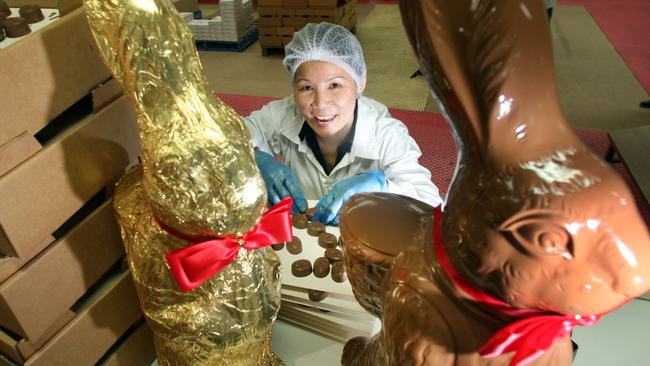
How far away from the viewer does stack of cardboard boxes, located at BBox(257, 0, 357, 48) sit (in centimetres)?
349

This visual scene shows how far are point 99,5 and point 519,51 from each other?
0.48 metres

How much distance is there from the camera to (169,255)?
0.68 metres

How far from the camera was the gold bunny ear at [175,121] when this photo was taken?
606mm

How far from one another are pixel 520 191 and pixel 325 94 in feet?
3.28

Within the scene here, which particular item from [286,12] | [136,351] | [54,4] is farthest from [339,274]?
[286,12]

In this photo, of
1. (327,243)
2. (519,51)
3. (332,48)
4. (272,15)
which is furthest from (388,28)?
(519,51)

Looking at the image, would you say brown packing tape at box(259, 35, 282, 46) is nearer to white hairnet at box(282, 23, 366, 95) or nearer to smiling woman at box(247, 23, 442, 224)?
smiling woman at box(247, 23, 442, 224)

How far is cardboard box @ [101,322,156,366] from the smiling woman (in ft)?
1.56

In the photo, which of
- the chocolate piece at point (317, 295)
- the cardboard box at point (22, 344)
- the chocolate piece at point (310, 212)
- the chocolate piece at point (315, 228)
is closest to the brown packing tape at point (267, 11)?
the chocolate piece at point (310, 212)

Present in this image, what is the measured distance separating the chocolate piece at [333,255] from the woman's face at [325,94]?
1.51 ft

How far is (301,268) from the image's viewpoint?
1032mm

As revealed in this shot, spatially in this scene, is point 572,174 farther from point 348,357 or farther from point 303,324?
point 303,324

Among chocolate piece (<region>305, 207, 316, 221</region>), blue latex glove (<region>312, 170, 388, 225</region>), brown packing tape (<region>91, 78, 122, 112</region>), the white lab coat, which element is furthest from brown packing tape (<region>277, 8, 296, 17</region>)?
brown packing tape (<region>91, 78, 122, 112</region>)

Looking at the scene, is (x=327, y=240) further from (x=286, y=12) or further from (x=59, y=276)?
(x=286, y=12)
